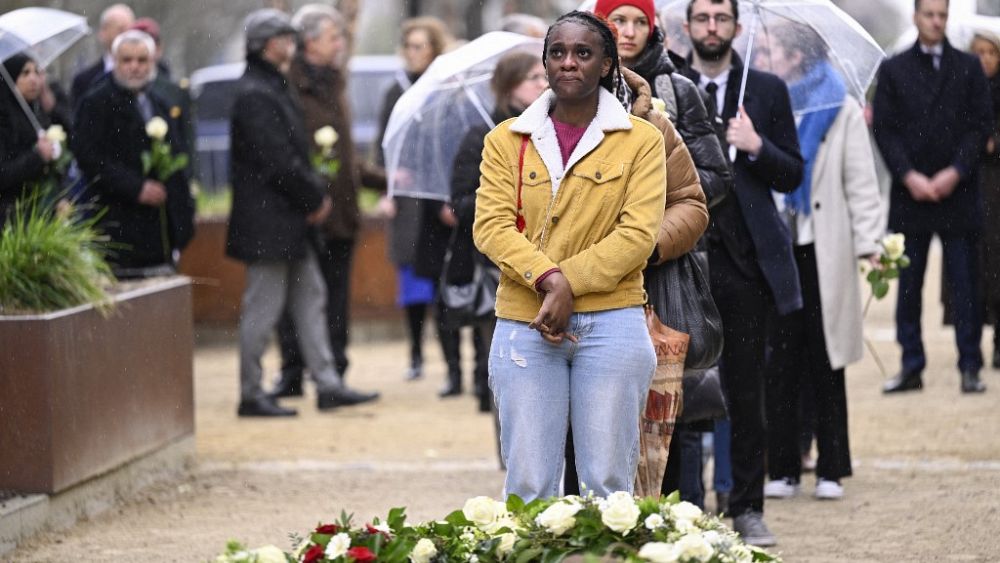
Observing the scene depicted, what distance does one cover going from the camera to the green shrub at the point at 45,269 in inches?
303

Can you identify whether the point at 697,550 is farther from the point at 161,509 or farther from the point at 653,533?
the point at 161,509

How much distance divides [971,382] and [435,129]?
400 cm

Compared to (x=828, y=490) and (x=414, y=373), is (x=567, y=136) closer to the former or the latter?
(x=828, y=490)

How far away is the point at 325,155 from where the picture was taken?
11906mm

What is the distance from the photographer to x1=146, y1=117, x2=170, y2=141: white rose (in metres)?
10.4

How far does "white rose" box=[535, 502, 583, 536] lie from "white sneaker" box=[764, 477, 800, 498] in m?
3.74

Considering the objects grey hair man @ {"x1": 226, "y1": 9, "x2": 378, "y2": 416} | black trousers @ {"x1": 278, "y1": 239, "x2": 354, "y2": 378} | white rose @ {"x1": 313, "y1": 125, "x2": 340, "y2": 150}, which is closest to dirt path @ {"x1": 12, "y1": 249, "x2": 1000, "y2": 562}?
black trousers @ {"x1": 278, "y1": 239, "x2": 354, "y2": 378}

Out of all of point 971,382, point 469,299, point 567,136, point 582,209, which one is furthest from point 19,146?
point 971,382

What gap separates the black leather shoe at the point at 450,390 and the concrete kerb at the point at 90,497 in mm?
3123

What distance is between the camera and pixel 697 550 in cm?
448

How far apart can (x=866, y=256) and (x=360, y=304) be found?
25.3 feet

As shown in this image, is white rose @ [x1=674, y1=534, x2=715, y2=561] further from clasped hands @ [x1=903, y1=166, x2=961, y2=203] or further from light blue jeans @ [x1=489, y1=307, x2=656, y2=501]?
clasped hands @ [x1=903, y1=166, x2=961, y2=203]

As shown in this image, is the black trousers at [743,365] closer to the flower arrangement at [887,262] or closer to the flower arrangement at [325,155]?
the flower arrangement at [887,262]

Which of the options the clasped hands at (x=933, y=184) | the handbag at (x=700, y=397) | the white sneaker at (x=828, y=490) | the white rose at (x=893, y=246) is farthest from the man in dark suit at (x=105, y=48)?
the handbag at (x=700, y=397)
